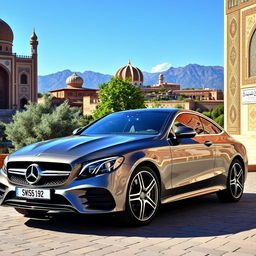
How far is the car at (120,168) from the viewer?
456 cm

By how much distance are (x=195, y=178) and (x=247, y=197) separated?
6.36 feet

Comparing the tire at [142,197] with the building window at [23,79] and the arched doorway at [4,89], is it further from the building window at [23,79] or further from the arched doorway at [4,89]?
the building window at [23,79]

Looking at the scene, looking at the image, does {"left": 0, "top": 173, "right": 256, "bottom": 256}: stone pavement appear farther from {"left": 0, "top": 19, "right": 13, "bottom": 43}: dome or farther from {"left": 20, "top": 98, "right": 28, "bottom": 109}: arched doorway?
{"left": 0, "top": 19, "right": 13, "bottom": 43}: dome

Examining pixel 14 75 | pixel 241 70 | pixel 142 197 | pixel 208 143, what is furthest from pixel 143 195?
pixel 14 75

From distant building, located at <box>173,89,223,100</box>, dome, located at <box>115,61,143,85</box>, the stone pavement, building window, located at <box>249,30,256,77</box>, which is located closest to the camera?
the stone pavement

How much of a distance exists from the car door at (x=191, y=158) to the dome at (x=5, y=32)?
73.8 meters

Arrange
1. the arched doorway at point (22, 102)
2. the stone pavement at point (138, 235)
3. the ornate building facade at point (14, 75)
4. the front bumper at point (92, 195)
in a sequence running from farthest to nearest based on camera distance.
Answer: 1. the arched doorway at point (22, 102)
2. the ornate building facade at point (14, 75)
3. the front bumper at point (92, 195)
4. the stone pavement at point (138, 235)

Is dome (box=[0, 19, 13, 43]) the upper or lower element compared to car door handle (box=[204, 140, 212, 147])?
upper

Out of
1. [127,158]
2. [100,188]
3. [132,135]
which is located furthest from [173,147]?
[100,188]

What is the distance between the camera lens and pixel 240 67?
2741 cm

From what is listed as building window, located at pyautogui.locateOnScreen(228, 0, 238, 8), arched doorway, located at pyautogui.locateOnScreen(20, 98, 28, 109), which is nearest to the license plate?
building window, located at pyautogui.locateOnScreen(228, 0, 238, 8)

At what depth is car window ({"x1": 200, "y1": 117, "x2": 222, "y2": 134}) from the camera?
652 centimetres

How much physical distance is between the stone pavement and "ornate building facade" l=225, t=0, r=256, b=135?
70.2ft

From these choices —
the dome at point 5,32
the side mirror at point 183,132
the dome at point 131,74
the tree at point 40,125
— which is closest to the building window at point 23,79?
the dome at point 5,32
